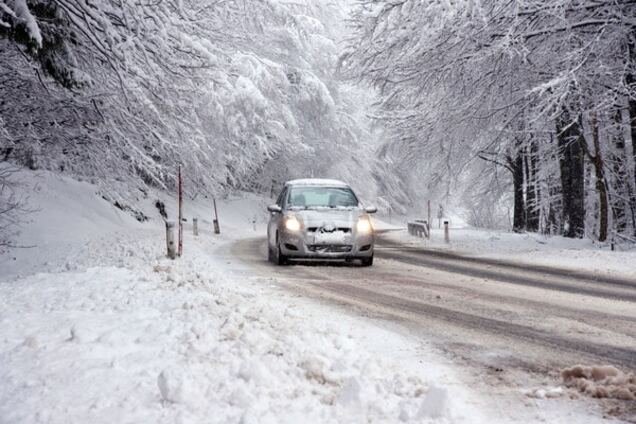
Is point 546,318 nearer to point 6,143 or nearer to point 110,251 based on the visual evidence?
point 6,143

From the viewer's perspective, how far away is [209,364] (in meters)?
4.14

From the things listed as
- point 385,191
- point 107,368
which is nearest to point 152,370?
point 107,368

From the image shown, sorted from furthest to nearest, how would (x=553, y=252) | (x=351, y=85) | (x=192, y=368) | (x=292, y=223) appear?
(x=351, y=85) < (x=553, y=252) < (x=292, y=223) < (x=192, y=368)

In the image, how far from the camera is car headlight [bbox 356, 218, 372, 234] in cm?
1226

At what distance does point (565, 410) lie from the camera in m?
3.62

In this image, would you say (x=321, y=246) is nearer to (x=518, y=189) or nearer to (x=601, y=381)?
(x=601, y=381)

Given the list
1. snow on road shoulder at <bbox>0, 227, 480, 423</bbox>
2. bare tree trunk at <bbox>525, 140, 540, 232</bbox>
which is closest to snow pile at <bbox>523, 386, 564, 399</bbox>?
snow on road shoulder at <bbox>0, 227, 480, 423</bbox>

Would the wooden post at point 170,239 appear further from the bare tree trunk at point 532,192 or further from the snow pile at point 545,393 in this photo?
the bare tree trunk at point 532,192

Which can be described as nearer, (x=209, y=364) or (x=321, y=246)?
(x=209, y=364)

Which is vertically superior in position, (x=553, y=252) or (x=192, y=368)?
(x=553, y=252)

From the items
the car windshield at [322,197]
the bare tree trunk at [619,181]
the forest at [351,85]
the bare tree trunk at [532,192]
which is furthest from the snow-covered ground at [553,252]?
the bare tree trunk at [532,192]

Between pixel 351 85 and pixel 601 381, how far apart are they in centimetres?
1549

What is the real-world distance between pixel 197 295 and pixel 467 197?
28.6 metres

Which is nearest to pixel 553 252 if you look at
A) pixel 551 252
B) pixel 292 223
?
pixel 551 252
